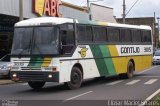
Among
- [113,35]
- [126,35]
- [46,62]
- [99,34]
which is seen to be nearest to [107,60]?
[99,34]

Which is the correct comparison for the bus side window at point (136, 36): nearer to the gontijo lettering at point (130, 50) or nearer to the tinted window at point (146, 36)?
the gontijo lettering at point (130, 50)

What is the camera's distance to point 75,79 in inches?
782

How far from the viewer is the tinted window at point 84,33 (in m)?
20.3

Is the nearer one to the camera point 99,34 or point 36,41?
point 36,41

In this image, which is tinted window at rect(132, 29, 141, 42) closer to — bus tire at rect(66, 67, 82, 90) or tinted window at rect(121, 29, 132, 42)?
tinted window at rect(121, 29, 132, 42)

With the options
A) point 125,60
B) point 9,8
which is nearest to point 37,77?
point 125,60

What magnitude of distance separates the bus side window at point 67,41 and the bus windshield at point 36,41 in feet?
1.00

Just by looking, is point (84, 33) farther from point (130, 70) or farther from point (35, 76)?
point (130, 70)

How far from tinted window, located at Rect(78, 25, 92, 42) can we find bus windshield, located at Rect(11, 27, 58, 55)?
173 cm

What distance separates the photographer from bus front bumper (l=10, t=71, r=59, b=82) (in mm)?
18438

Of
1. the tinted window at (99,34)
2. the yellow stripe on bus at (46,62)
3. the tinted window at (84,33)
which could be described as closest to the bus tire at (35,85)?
the yellow stripe on bus at (46,62)

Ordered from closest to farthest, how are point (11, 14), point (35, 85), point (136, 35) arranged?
point (35, 85) < point (136, 35) < point (11, 14)

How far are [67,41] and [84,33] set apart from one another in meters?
1.81

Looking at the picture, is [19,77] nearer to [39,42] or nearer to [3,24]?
[39,42]
